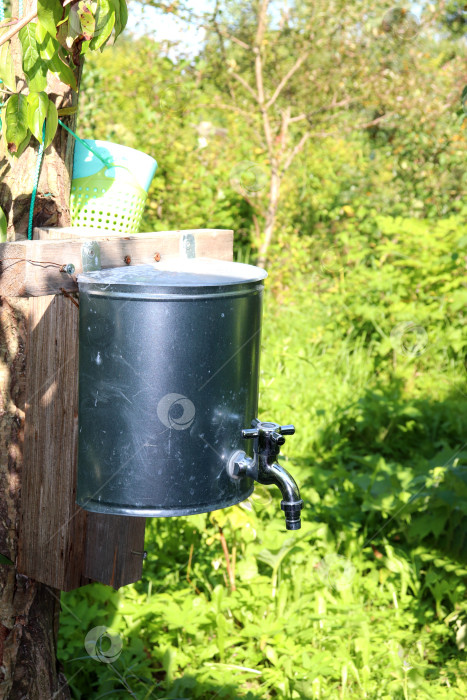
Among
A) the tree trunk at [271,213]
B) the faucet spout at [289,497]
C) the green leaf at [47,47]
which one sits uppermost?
the green leaf at [47,47]

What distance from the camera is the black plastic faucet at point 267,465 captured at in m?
1.64

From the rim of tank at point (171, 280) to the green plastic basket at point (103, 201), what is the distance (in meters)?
0.31

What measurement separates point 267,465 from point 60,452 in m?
0.49

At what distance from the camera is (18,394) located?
182cm

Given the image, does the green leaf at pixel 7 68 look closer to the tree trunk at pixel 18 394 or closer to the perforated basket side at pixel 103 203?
the tree trunk at pixel 18 394

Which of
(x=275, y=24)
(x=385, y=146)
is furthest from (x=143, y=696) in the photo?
(x=385, y=146)

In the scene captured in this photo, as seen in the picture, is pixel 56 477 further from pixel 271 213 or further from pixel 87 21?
pixel 271 213

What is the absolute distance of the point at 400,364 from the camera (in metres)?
5.37

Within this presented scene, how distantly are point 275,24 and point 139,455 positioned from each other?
629 cm

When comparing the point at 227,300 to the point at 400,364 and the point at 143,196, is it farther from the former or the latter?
the point at 400,364

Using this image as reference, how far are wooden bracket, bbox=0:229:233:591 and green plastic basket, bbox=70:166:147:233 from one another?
16 centimetres

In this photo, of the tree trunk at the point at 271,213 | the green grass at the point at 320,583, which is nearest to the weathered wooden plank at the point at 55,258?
the green grass at the point at 320,583

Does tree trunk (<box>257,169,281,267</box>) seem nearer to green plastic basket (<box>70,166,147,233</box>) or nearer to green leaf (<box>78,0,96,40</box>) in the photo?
green plastic basket (<box>70,166,147,233</box>)

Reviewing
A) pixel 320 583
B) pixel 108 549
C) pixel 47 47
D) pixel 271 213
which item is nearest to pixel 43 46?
pixel 47 47
